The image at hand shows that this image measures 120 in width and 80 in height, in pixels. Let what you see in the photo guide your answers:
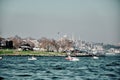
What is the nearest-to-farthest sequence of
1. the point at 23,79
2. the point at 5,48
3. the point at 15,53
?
the point at 23,79 → the point at 15,53 → the point at 5,48

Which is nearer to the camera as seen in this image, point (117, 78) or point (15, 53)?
point (117, 78)

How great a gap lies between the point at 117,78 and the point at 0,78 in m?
15.6

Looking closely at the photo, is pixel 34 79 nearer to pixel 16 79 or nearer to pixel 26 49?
pixel 16 79

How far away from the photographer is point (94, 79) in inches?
1676

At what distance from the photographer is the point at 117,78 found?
1764 inches

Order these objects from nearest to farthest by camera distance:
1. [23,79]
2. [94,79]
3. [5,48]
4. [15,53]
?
[23,79], [94,79], [15,53], [5,48]

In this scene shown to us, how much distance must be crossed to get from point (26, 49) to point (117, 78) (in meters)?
156

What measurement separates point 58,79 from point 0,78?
281 inches

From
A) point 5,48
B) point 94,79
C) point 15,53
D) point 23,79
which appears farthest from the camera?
point 5,48

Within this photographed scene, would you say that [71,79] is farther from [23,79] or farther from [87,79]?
[23,79]

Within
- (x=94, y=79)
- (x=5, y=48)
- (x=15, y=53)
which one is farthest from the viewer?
(x=5, y=48)

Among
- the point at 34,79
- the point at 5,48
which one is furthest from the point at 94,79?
the point at 5,48

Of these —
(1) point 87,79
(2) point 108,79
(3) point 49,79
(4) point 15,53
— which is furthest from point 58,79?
(4) point 15,53

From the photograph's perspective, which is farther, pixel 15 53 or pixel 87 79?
pixel 15 53
